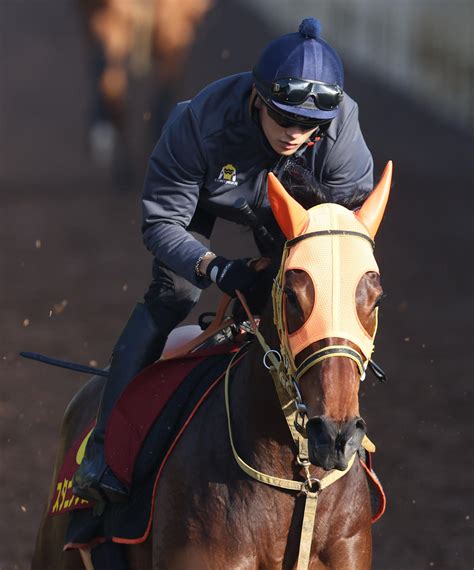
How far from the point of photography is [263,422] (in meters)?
4.09

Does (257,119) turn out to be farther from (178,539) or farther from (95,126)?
(95,126)

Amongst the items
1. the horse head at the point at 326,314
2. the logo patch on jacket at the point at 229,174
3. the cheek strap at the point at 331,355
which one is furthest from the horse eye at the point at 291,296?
the logo patch on jacket at the point at 229,174

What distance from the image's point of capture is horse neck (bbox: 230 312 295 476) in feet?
13.3

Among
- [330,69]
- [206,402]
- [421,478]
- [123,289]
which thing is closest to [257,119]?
[330,69]

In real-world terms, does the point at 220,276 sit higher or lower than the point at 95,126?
higher

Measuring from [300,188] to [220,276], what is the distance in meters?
0.36

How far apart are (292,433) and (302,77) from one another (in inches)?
43.0

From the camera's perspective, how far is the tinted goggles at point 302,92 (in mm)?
4137

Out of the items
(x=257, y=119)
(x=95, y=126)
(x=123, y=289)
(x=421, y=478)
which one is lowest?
(x=95, y=126)

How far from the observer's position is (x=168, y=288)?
4.75 meters

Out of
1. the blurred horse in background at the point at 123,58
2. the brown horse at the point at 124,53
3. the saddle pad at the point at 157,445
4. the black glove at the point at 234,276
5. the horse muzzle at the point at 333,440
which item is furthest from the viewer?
the brown horse at the point at 124,53

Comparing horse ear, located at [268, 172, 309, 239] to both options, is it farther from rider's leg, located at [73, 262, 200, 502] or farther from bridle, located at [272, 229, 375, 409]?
rider's leg, located at [73, 262, 200, 502]

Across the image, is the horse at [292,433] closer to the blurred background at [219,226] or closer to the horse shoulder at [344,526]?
the horse shoulder at [344,526]

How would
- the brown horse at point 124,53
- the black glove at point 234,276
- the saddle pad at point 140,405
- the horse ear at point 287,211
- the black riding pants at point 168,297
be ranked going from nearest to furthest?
1. the horse ear at point 287,211
2. the black glove at point 234,276
3. the saddle pad at point 140,405
4. the black riding pants at point 168,297
5. the brown horse at point 124,53
